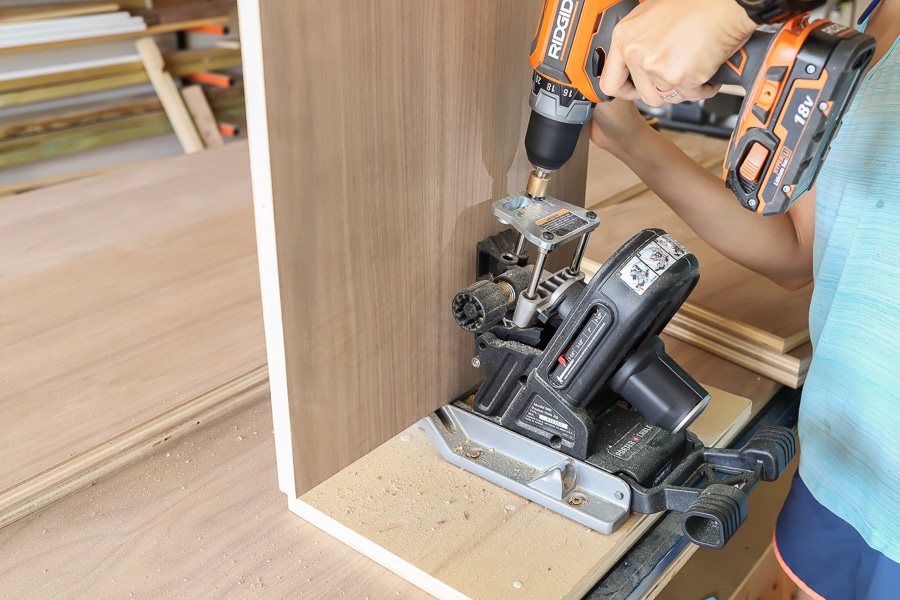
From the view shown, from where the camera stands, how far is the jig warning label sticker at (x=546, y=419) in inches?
35.3

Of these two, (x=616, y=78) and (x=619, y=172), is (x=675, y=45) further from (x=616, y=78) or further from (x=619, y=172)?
(x=619, y=172)

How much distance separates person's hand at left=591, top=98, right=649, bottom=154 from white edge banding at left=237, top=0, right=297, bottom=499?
50cm

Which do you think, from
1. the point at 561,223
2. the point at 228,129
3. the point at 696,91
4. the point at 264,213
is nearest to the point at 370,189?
the point at 264,213

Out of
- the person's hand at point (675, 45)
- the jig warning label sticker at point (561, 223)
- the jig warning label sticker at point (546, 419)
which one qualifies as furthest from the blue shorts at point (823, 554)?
the person's hand at point (675, 45)

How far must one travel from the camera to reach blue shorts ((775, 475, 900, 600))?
0.97 metres

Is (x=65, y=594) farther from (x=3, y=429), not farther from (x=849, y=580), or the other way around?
(x=849, y=580)

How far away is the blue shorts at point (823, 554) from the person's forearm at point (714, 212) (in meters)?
0.31

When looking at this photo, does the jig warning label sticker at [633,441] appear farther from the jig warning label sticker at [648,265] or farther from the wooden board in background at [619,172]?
the wooden board in background at [619,172]

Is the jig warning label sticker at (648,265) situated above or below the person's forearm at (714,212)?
above

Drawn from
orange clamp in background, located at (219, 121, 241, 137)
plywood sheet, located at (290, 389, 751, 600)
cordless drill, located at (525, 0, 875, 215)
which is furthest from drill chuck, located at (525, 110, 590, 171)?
orange clamp in background, located at (219, 121, 241, 137)

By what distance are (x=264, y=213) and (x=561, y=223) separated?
0.34 m

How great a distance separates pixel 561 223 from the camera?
2.95 ft

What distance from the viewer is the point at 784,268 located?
1.15 meters

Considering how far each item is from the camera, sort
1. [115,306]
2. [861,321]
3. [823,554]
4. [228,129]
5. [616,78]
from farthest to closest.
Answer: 1. [228,129]
2. [115,306]
3. [823,554]
4. [861,321]
5. [616,78]
